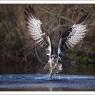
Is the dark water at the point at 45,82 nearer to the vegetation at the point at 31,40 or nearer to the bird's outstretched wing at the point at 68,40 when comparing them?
the vegetation at the point at 31,40

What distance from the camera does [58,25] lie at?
9344 millimetres

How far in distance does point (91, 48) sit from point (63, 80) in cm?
30

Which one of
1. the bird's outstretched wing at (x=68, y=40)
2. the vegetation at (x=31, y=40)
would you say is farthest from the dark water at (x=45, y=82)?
the bird's outstretched wing at (x=68, y=40)

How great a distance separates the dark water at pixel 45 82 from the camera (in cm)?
930

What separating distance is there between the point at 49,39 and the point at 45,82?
31 cm

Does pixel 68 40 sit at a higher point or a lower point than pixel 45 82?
higher

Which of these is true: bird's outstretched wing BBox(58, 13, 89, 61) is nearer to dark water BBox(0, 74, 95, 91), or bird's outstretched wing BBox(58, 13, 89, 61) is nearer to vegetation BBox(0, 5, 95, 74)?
vegetation BBox(0, 5, 95, 74)

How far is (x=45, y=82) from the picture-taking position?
9320 mm

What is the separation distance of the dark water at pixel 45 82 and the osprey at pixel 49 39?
7cm

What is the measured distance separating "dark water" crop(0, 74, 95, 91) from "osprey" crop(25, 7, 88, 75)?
7cm

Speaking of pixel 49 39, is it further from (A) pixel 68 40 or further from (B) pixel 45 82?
(B) pixel 45 82

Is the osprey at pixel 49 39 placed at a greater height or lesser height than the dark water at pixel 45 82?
greater

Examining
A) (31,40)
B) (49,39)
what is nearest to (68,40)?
(49,39)
